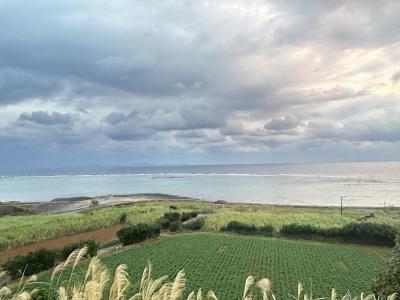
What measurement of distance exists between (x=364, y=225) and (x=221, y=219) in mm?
12541

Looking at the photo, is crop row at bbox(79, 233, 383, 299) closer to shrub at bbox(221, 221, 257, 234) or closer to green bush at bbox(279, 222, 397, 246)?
green bush at bbox(279, 222, 397, 246)

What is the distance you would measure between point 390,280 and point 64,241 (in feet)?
85.7

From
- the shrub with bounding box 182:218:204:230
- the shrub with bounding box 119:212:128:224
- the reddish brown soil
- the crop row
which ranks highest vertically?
the shrub with bounding box 119:212:128:224

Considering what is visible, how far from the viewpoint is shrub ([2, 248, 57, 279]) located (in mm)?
19188

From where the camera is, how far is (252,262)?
22547 mm

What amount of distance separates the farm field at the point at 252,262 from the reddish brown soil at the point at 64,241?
5545mm

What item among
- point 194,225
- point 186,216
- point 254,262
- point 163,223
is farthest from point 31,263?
point 186,216

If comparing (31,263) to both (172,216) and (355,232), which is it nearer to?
(172,216)

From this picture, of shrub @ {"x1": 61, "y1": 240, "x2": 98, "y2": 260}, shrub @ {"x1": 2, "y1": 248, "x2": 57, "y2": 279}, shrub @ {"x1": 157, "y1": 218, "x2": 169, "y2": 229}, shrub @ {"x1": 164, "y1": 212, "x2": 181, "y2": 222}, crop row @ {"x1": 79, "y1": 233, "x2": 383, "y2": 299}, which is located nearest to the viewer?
crop row @ {"x1": 79, "y1": 233, "x2": 383, "y2": 299}

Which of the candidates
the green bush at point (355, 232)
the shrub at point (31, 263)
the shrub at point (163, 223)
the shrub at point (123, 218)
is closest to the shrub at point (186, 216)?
the shrub at point (163, 223)

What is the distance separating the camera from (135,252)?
25156mm

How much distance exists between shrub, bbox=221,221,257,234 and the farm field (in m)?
2.82

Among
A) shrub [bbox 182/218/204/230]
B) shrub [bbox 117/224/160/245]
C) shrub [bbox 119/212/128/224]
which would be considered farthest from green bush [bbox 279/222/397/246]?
shrub [bbox 119/212/128/224]

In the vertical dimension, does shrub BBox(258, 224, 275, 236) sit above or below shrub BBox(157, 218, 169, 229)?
below
